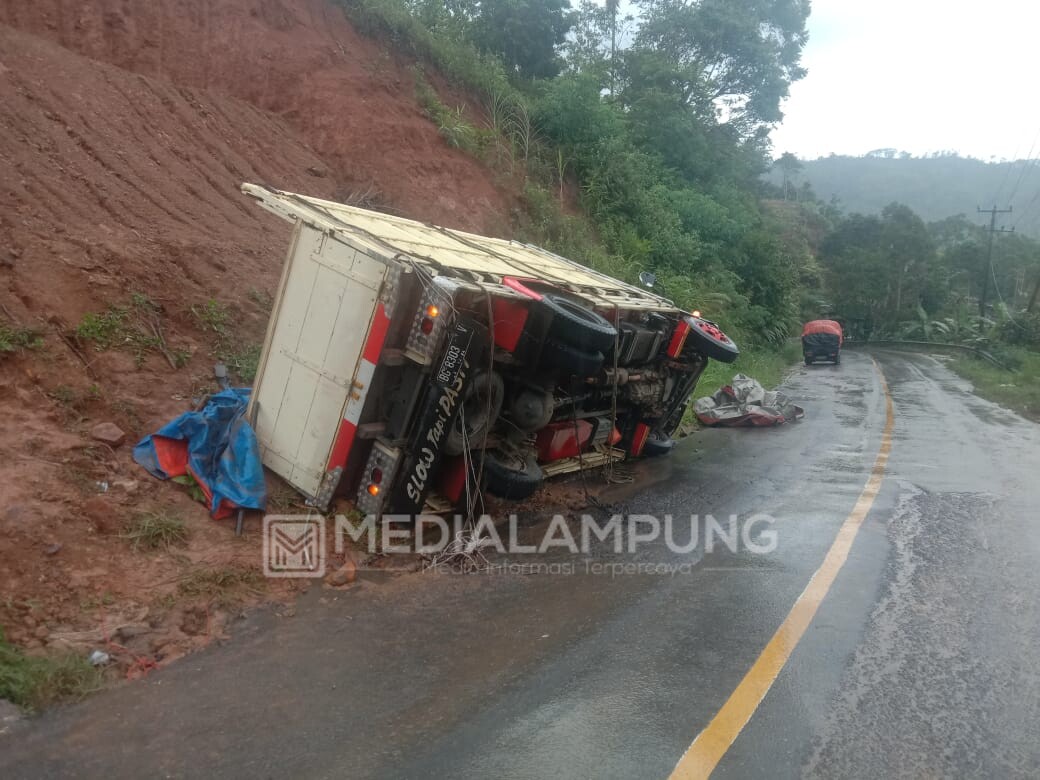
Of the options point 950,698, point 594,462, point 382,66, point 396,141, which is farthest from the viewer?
point 382,66

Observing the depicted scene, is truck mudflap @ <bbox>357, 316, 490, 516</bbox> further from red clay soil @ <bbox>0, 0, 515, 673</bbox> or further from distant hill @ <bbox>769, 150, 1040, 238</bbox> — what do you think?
distant hill @ <bbox>769, 150, 1040, 238</bbox>

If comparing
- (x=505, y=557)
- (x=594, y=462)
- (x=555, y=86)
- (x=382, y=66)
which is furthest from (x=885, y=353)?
(x=505, y=557)

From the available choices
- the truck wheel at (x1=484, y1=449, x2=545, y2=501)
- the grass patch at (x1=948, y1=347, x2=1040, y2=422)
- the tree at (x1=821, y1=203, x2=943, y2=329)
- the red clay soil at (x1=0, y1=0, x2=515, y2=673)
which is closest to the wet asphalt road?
the red clay soil at (x1=0, y1=0, x2=515, y2=673)

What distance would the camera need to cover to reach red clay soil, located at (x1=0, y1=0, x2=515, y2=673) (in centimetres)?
435

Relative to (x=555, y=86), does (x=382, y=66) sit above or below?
below

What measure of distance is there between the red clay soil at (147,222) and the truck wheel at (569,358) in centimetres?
218

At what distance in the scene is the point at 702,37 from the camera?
111 feet

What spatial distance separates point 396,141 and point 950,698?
12566 mm

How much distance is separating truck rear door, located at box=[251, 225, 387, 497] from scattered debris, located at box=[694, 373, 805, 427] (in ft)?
24.5

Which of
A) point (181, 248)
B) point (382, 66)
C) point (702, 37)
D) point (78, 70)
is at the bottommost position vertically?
point (181, 248)

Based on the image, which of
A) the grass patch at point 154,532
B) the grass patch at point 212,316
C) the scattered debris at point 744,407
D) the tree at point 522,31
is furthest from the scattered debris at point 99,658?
→ the tree at point 522,31

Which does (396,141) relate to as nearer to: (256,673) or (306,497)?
(306,497)

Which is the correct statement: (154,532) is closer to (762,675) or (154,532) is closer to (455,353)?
(455,353)

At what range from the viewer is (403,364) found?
5309mm
